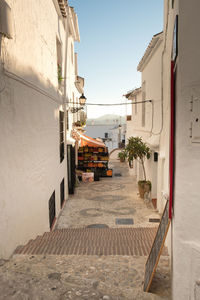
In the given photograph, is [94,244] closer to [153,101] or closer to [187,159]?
[187,159]

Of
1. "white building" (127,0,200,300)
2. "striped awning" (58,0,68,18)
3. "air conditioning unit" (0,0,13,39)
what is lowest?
"white building" (127,0,200,300)

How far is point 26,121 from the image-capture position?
5074mm

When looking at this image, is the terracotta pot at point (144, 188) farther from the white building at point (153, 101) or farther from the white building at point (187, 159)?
the white building at point (187, 159)

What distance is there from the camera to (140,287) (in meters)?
3.24

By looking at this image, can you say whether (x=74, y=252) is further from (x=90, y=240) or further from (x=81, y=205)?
(x=81, y=205)

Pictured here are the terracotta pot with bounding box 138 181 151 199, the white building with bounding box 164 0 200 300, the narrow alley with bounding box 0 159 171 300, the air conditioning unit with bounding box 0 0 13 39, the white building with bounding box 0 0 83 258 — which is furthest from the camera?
the terracotta pot with bounding box 138 181 151 199

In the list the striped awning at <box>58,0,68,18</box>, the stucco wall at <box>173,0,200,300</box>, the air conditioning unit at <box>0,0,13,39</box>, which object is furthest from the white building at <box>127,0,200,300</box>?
the striped awning at <box>58,0,68,18</box>

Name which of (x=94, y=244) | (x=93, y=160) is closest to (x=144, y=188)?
(x=94, y=244)

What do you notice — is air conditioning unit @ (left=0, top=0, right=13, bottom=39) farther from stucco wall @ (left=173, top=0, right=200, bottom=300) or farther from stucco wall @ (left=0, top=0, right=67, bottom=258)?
stucco wall @ (left=173, top=0, right=200, bottom=300)

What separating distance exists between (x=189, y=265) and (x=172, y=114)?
181cm

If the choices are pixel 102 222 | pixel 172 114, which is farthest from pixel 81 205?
pixel 172 114

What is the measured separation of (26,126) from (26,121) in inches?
4.0

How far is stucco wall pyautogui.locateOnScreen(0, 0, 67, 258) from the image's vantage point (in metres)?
3.99

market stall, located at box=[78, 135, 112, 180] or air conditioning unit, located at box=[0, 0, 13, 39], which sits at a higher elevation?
air conditioning unit, located at box=[0, 0, 13, 39]
